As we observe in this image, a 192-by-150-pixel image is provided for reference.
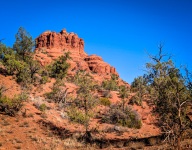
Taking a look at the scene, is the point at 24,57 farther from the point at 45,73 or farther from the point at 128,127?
the point at 128,127

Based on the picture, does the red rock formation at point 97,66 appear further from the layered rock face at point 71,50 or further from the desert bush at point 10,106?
the desert bush at point 10,106

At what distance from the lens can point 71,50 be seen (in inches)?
4291

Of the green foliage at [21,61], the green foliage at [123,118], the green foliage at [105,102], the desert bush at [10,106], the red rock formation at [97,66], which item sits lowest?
the green foliage at [123,118]

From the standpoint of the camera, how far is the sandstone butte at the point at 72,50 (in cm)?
9481

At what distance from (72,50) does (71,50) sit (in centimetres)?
76

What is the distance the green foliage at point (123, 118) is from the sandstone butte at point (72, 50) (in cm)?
6125

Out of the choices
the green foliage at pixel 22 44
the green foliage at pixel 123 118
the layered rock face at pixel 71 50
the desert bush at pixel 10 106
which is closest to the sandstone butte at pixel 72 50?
the layered rock face at pixel 71 50

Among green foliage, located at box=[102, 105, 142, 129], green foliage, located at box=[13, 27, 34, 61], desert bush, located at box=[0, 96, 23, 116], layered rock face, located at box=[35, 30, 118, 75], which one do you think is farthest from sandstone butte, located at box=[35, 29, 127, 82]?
desert bush, located at box=[0, 96, 23, 116]

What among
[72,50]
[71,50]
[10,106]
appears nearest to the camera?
[10,106]

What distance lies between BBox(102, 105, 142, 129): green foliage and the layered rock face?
201ft

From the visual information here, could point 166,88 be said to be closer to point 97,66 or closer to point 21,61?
point 21,61

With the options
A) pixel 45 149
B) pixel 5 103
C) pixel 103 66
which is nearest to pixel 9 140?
pixel 45 149

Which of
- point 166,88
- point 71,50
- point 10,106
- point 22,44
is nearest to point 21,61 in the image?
point 22,44

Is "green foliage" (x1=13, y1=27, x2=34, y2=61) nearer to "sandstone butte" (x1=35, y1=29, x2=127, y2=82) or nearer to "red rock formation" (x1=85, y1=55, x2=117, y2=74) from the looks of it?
"sandstone butte" (x1=35, y1=29, x2=127, y2=82)
